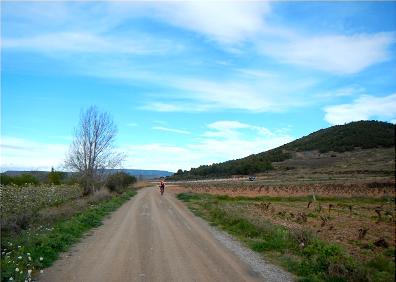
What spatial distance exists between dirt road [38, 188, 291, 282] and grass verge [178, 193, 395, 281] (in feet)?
2.59

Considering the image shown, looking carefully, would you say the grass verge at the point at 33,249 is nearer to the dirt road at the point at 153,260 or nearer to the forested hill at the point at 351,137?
the dirt road at the point at 153,260

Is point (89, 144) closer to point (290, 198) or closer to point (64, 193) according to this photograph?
point (64, 193)

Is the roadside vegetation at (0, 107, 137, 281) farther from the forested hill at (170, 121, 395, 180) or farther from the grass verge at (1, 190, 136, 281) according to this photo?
the forested hill at (170, 121, 395, 180)

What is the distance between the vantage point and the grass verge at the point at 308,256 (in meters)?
9.98

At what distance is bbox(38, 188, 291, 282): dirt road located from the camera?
409 inches

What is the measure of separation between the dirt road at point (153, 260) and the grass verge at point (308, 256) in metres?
0.79

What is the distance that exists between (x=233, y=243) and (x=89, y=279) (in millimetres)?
7202

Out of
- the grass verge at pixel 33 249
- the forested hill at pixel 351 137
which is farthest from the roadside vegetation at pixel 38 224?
the forested hill at pixel 351 137

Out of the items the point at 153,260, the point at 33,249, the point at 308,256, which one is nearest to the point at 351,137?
the point at 308,256

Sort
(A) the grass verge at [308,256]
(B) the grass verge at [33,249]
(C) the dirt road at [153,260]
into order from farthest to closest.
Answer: (C) the dirt road at [153,260] < (A) the grass verge at [308,256] < (B) the grass verge at [33,249]

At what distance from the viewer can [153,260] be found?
1230cm

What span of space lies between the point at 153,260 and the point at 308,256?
439 cm

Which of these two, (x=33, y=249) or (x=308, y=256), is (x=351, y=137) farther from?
(x=33, y=249)

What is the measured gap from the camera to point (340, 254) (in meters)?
11.7
